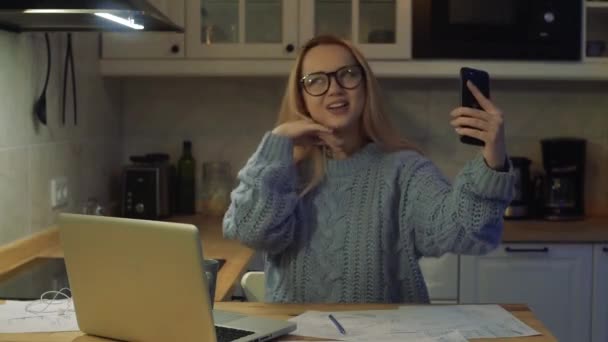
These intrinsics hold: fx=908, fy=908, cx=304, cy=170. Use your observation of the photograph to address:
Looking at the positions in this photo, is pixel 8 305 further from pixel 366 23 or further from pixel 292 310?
pixel 366 23

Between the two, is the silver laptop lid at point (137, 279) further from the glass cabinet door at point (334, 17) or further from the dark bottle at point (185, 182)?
the dark bottle at point (185, 182)

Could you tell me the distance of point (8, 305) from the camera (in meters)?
1.76

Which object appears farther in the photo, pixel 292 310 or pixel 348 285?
pixel 348 285

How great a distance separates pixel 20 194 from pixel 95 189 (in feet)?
2.29

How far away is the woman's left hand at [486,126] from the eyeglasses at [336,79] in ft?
1.10

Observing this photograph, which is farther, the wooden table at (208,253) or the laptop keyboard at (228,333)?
the wooden table at (208,253)

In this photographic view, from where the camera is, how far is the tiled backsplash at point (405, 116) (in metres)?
3.50

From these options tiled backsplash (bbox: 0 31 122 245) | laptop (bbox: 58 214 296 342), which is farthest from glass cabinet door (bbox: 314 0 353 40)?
laptop (bbox: 58 214 296 342)

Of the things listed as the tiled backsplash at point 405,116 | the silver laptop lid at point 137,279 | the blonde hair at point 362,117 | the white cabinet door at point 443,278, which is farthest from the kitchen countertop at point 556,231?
the silver laptop lid at point 137,279

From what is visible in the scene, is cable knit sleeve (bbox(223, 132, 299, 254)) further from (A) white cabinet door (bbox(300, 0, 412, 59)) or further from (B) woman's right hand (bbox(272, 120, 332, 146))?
(A) white cabinet door (bbox(300, 0, 412, 59))

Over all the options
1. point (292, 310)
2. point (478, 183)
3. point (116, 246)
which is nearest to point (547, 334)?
point (478, 183)

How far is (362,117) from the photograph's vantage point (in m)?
1.96

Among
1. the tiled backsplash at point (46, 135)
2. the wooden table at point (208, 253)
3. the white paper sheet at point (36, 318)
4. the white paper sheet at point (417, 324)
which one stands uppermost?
the tiled backsplash at point (46, 135)

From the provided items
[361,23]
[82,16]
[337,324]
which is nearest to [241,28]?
[361,23]
